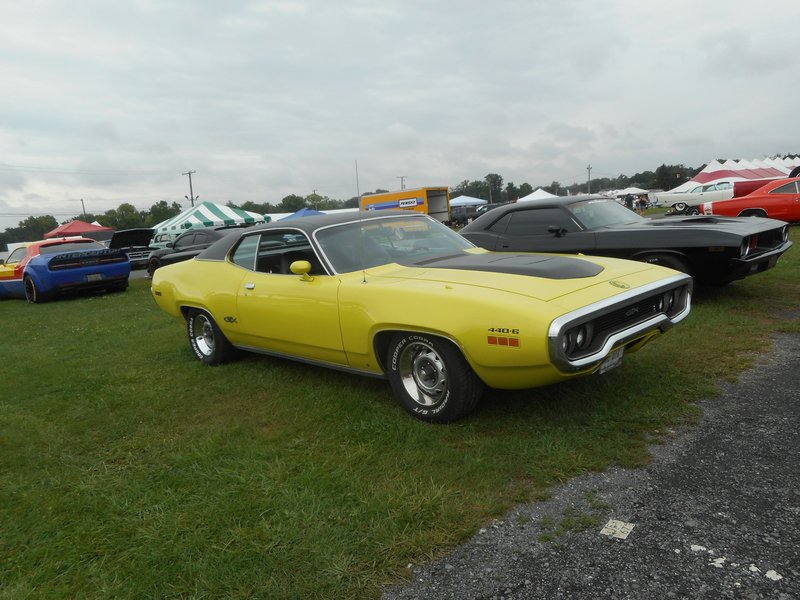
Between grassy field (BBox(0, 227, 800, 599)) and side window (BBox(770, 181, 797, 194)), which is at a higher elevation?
side window (BBox(770, 181, 797, 194))

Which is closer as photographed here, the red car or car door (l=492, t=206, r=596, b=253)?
car door (l=492, t=206, r=596, b=253)

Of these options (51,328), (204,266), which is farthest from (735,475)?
(51,328)

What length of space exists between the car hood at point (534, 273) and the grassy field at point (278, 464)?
2.60 ft

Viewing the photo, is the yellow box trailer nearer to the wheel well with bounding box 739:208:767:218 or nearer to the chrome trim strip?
the wheel well with bounding box 739:208:767:218

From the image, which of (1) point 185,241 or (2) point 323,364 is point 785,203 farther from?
(1) point 185,241

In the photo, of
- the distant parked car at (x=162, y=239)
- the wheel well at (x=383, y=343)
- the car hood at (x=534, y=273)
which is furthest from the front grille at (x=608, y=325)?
the distant parked car at (x=162, y=239)

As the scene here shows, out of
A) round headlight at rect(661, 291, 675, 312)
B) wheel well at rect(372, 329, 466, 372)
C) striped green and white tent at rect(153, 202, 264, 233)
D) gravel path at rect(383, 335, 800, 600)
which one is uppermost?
striped green and white tent at rect(153, 202, 264, 233)

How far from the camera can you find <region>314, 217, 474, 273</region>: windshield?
13.7ft

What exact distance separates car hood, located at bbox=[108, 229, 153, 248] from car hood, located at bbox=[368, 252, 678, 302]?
13.9 meters

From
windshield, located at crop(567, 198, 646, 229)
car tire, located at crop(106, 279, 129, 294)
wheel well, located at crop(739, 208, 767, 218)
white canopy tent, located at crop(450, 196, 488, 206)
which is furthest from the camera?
white canopy tent, located at crop(450, 196, 488, 206)

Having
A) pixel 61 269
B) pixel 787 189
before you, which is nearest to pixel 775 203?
pixel 787 189

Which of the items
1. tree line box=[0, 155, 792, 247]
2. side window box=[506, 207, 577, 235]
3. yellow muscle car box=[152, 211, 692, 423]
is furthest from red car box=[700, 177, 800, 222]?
tree line box=[0, 155, 792, 247]

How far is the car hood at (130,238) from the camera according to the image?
15.6 metres

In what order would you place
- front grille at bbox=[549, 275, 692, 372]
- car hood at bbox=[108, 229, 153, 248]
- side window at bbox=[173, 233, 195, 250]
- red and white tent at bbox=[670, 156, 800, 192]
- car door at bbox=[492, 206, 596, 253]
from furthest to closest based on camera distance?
red and white tent at bbox=[670, 156, 800, 192], car hood at bbox=[108, 229, 153, 248], side window at bbox=[173, 233, 195, 250], car door at bbox=[492, 206, 596, 253], front grille at bbox=[549, 275, 692, 372]
